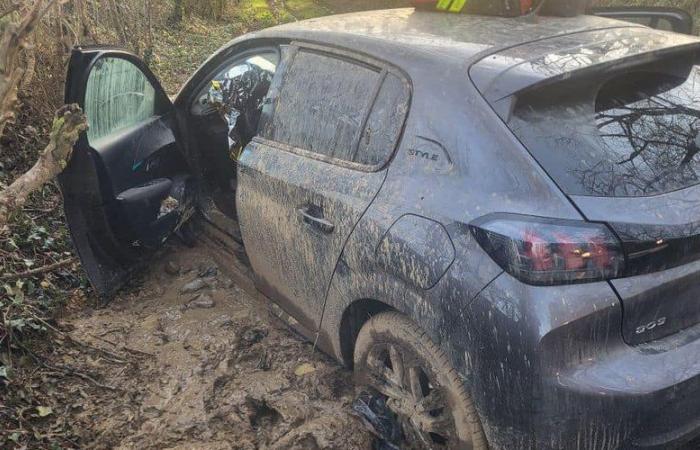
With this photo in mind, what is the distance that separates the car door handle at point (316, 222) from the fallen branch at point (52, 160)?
47.9 inches

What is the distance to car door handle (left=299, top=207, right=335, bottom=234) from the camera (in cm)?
261

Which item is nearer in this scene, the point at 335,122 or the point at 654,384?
the point at 654,384

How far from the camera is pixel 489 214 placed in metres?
2.00

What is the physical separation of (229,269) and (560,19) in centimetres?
247

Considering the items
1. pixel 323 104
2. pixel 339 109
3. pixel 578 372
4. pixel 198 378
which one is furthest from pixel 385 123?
pixel 198 378

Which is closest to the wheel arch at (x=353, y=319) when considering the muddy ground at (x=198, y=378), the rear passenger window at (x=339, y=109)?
the muddy ground at (x=198, y=378)

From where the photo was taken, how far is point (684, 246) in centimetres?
196

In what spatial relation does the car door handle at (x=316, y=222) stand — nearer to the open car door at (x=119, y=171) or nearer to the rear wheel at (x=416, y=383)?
the rear wheel at (x=416, y=383)

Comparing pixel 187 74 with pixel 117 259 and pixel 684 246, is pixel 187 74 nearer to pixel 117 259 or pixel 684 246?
pixel 117 259

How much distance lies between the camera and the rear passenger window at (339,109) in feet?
8.11

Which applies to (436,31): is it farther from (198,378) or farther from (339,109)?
(198,378)

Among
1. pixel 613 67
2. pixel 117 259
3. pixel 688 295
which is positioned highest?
pixel 613 67

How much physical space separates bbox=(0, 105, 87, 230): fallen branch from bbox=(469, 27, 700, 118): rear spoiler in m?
1.95

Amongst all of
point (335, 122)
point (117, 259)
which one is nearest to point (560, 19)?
point (335, 122)
